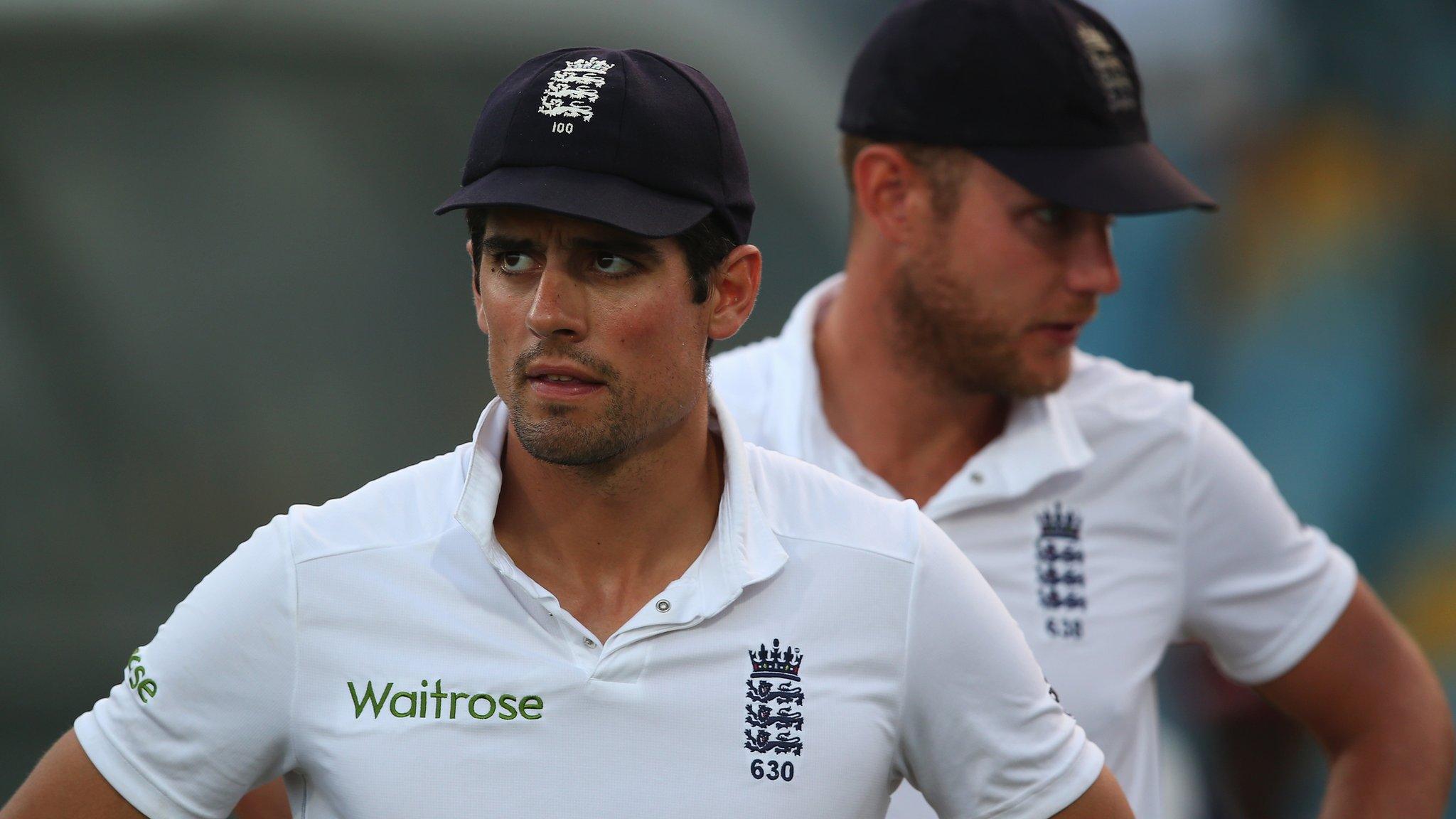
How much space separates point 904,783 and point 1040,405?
2.44 ft

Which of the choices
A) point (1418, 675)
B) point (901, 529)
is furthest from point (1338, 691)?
point (901, 529)

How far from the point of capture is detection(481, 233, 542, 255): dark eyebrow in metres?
2.16

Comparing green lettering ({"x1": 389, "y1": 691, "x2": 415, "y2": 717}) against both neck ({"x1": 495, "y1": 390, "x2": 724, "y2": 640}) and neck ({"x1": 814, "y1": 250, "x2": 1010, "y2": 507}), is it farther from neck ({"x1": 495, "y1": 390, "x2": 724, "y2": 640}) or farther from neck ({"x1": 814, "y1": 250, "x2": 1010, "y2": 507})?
neck ({"x1": 814, "y1": 250, "x2": 1010, "y2": 507})

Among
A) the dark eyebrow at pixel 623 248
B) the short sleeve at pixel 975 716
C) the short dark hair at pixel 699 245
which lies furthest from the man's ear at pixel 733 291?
the short sleeve at pixel 975 716

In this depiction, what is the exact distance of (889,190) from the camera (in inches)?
127

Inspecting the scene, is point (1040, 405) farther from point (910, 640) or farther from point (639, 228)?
point (639, 228)

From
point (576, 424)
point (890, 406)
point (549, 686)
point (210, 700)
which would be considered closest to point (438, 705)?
point (549, 686)

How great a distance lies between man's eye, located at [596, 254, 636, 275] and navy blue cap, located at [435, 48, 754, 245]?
87mm

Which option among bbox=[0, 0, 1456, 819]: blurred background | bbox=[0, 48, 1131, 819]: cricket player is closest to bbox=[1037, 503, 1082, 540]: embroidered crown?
bbox=[0, 48, 1131, 819]: cricket player

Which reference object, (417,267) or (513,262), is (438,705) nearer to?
(513,262)

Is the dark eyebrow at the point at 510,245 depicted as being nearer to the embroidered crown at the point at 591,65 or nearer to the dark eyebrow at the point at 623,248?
the dark eyebrow at the point at 623,248

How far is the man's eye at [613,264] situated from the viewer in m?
2.17

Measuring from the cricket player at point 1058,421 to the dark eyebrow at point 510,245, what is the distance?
968mm

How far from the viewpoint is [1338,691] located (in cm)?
323
